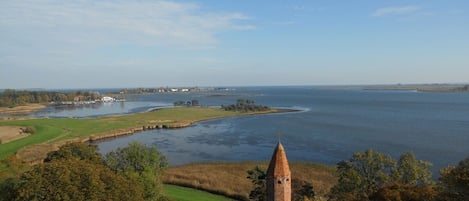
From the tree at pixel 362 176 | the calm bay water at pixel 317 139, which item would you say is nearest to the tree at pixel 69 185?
the tree at pixel 362 176

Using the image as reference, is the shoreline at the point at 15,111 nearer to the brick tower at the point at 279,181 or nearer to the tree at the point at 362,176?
the tree at the point at 362,176

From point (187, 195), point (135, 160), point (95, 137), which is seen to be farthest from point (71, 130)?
point (187, 195)

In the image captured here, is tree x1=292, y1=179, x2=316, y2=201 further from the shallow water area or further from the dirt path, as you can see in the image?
the dirt path

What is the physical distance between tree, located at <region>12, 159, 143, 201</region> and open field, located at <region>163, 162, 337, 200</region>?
17.1 metres

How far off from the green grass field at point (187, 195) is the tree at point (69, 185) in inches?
473

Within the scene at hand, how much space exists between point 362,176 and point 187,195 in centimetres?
1635

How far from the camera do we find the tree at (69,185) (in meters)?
23.1

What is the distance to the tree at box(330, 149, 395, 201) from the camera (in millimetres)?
30422

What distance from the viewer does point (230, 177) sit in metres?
47.0

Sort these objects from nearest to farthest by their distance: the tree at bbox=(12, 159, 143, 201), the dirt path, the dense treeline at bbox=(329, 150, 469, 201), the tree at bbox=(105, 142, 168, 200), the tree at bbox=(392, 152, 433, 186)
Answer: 1. the tree at bbox=(12, 159, 143, 201)
2. the dense treeline at bbox=(329, 150, 469, 201)
3. the tree at bbox=(392, 152, 433, 186)
4. the tree at bbox=(105, 142, 168, 200)
5. the dirt path

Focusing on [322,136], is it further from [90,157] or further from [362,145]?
[90,157]

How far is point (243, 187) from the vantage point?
1689 inches

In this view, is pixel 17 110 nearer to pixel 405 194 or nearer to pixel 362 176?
pixel 362 176

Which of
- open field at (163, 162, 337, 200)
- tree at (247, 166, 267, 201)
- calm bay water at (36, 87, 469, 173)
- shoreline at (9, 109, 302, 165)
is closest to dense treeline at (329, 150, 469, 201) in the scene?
tree at (247, 166, 267, 201)
